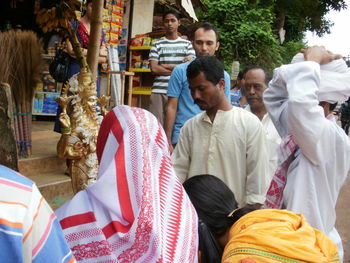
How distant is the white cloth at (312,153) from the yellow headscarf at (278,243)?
21.3 inches

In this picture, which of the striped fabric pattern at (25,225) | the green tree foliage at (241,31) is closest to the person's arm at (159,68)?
the striped fabric pattern at (25,225)

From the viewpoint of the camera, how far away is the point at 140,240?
4.31 ft

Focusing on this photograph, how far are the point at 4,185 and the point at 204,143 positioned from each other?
6.07ft

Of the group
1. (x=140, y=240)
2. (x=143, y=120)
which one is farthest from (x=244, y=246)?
(x=143, y=120)

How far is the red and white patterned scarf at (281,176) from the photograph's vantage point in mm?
2129

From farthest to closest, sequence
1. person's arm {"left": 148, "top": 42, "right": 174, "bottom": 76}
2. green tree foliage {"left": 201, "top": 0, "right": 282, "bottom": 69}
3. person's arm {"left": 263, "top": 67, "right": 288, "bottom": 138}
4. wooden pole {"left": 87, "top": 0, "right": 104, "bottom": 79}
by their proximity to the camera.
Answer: green tree foliage {"left": 201, "top": 0, "right": 282, "bottom": 69} < person's arm {"left": 148, "top": 42, "right": 174, "bottom": 76} < wooden pole {"left": 87, "top": 0, "right": 104, "bottom": 79} < person's arm {"left": 263, "top": 67, "right": 288, "bottom": 138}

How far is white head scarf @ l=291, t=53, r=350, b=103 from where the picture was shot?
2068 millimetres

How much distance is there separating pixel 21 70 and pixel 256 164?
2.75 metres

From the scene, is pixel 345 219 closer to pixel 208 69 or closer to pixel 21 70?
pixel 208 69

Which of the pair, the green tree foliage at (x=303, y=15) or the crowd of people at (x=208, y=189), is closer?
the crowd of people at (x=208, y=189)

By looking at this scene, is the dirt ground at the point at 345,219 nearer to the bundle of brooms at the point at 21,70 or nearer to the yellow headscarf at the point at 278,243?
the yellow headscarf at the point at 278,243

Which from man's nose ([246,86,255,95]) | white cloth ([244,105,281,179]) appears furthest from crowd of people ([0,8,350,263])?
man's nose ([246,86,255,95])

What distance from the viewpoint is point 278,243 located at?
4.43 ft

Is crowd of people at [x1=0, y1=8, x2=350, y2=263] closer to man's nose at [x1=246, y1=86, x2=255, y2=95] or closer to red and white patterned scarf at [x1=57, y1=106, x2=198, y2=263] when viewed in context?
red and white patterned scarf at [x1=57, y1=106, x2=198, y2=263]
